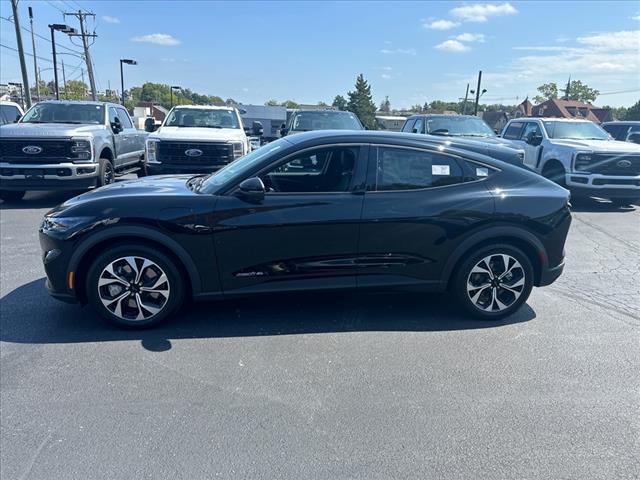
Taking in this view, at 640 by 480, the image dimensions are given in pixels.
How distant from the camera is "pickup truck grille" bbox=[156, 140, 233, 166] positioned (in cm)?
909

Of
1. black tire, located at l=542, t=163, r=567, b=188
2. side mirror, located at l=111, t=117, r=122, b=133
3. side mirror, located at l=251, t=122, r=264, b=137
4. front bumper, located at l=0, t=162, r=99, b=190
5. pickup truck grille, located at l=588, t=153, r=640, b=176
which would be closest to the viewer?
front bumper, located at l=0, t=162, r=99, b=190

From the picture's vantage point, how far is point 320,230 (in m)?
3.88

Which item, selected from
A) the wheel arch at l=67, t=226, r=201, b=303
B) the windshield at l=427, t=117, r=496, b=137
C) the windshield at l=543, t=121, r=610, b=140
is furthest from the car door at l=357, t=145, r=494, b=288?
the windshield at l=543, t=121, r=610, b=140

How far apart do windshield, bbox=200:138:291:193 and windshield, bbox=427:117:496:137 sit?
754cm

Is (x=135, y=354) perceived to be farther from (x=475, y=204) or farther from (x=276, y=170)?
(x=475, y=204)

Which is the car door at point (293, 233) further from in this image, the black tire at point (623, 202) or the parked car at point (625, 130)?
the parked car at point (625, 130)

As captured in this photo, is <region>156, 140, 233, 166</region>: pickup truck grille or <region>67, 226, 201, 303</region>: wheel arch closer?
<region>67, 226, 201, 303</region>: wheel arch

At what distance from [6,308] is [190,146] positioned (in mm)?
5355

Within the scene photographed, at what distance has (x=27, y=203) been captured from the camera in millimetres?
9594

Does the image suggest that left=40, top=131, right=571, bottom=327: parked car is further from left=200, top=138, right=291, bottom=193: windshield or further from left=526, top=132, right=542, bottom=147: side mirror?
left=526, top=132, right=542, bottom=147: side mirror

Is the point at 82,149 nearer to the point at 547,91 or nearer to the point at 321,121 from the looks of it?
the point at 321,121

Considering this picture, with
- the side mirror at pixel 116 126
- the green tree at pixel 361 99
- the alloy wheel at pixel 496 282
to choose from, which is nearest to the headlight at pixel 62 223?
the alloy wheel at pixel 496 282

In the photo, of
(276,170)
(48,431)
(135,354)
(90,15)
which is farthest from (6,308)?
(90,15)

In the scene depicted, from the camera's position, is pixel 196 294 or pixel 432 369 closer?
pixel 432 369
